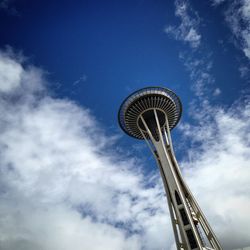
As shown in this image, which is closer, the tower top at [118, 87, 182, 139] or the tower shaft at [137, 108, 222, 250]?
the tower shaft at [137, 108, 222, 250]

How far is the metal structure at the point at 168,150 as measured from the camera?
3666 centimetres

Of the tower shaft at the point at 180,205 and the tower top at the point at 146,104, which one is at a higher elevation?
the tower top at the point at 146,104

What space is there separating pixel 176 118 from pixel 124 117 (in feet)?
44.1

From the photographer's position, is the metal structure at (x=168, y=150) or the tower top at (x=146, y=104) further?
the tower top at (x=146, y=104)

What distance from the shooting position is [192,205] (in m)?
41.0

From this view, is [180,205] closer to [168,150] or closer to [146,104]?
[168,150]

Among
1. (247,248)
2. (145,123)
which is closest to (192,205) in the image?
(247,248)

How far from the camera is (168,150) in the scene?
46938mm

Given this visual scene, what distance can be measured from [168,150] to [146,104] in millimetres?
12619

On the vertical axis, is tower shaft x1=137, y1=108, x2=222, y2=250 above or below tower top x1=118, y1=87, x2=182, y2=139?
below

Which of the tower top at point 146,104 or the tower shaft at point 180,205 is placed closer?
the tower shaft at point 180,205

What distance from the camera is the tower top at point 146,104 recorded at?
52.9m

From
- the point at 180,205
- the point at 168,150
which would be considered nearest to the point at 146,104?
the point at 168,150

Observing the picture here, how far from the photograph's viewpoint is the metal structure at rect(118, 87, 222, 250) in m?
36.7
